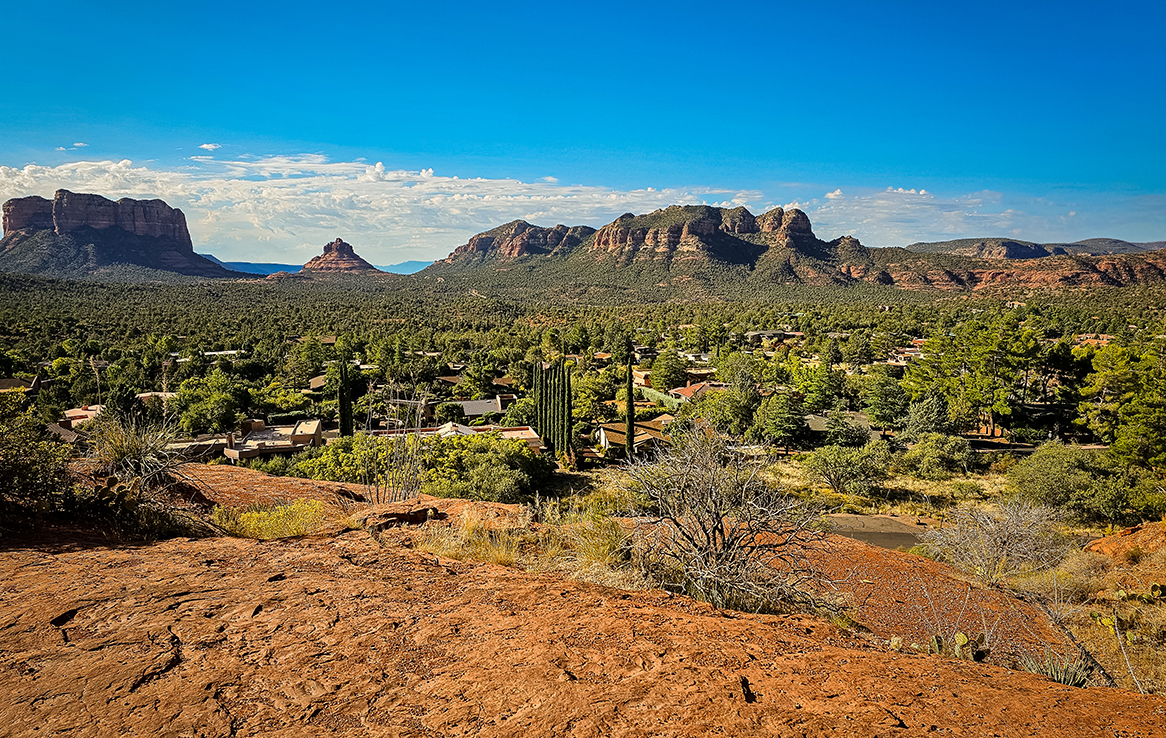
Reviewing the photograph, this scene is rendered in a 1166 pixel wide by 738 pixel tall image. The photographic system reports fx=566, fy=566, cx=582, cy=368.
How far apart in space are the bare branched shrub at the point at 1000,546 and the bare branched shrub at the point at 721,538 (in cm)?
804

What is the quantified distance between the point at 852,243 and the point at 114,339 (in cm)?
15682

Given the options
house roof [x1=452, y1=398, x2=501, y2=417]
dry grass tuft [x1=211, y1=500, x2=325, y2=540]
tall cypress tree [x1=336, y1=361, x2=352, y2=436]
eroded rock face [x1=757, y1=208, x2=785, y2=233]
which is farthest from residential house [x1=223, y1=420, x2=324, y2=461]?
eroded rock face [x1=757, y1=208, x2=785, y2=233]

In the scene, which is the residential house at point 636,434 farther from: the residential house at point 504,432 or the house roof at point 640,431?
the residential house at point 504,432

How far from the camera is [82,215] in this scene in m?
154

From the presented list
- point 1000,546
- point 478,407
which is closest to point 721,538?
point 1000,546

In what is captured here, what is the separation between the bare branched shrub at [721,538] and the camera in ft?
18.2

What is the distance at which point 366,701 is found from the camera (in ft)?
10.6

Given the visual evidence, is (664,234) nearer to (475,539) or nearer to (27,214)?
(475,539)

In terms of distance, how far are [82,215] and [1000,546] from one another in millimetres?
208090

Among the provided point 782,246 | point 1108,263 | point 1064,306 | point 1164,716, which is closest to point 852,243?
point 782,246

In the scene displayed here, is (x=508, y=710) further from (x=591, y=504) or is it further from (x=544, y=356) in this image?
(x=544, y=356)

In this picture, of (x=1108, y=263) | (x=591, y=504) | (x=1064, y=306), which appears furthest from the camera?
(x=1108, y=263)

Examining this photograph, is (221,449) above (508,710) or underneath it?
underneath

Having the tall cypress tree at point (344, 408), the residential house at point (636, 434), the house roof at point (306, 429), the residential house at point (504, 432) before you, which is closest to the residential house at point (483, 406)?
the residential house at point (504, 432)
